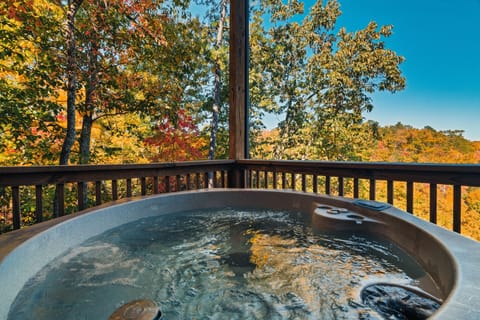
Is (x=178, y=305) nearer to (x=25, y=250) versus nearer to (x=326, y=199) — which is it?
(x=25, y=250)

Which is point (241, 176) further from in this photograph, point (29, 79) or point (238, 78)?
point (29, 79)

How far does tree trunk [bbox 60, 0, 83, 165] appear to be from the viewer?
164 inches

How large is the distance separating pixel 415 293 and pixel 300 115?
578 cm

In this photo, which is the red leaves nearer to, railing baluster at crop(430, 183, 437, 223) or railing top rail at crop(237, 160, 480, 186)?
railing top rail at crop(237, 160, 480, 186)

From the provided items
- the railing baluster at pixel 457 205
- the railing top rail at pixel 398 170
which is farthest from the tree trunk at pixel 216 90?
the railing baluster at pixel 457 205

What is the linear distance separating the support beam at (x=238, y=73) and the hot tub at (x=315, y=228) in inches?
42.4

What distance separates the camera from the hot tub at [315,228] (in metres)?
0.76

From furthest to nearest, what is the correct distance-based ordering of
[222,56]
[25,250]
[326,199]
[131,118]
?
[222,56], [131,118], [326,199], [25,250]

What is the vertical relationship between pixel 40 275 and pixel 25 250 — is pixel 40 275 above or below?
below

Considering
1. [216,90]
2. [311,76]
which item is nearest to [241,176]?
[216,90]

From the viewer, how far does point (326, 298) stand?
853mm

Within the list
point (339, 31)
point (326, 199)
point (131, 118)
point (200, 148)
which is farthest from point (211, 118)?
point (326, 199)

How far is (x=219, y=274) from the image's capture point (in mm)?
1039

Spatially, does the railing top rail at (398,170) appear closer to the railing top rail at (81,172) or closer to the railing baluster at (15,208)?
the railing top rail at (81,172)
